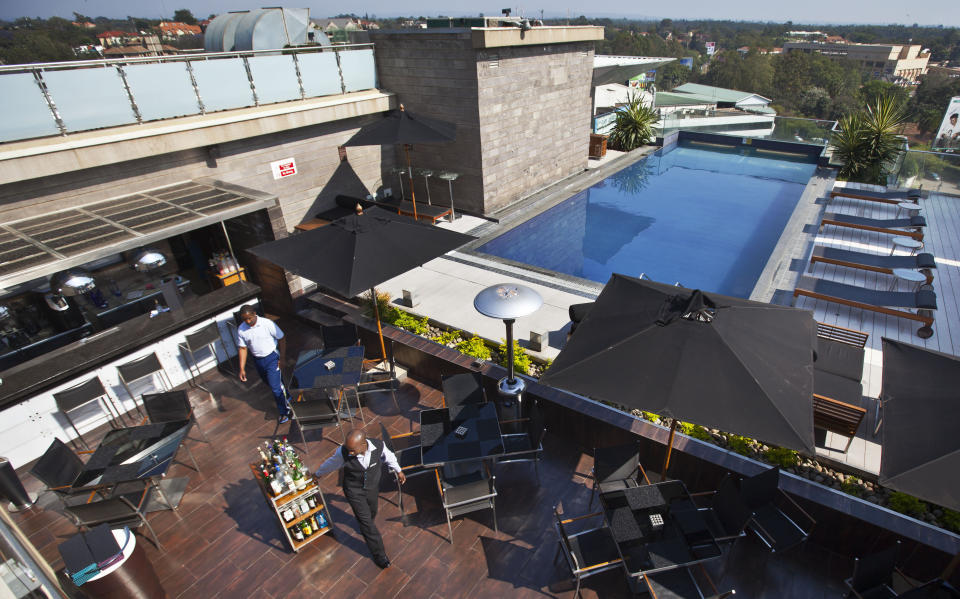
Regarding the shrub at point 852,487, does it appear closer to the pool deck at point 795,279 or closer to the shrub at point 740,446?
the pool deck at point 795,279

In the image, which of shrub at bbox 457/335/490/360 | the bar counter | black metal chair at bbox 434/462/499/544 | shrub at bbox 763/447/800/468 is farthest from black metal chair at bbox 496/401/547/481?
the bar counter

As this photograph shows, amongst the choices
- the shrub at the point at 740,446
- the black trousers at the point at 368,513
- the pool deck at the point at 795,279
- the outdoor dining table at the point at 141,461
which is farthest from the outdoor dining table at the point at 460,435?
the outdoor dining table at the point at 141,461

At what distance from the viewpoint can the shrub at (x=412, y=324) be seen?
24.7ft

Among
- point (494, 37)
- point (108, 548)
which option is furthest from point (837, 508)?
point (494, 37)

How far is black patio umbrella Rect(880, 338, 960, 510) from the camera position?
3070mm

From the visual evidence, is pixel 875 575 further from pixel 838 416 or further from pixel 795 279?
pixel 795 279

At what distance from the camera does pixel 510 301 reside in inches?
199

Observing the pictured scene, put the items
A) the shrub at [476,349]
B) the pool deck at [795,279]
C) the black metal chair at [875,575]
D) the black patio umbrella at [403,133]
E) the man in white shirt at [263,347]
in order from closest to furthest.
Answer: the black metal chair at [875,575] → the man in white shirt at [263,347] → the shrub at [476,349] → the pool deck at [795,279] → the black patio umbrella at [403,133]

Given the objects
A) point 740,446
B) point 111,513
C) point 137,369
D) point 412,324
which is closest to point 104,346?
point 137,369

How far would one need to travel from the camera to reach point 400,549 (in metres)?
4.66

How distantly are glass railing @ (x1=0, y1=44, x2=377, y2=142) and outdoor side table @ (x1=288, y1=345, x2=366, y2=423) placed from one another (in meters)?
5.65

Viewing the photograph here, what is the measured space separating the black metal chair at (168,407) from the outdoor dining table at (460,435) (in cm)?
307

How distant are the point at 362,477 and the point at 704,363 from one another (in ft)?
9.96

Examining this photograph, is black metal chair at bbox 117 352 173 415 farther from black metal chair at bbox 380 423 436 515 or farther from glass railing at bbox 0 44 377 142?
glass railing at bbox 0 44 377 142
